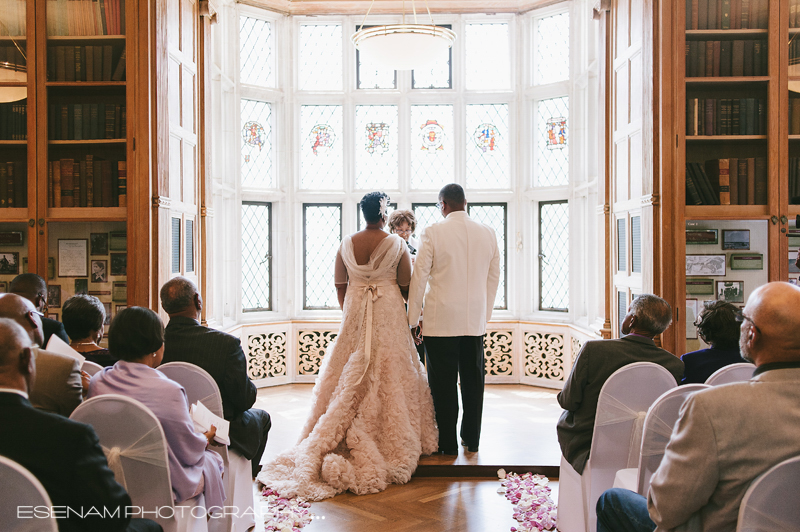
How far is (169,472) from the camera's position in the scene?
1.89 m

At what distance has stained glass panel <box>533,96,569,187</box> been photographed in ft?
20.3

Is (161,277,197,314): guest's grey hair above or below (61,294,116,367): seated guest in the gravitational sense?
above

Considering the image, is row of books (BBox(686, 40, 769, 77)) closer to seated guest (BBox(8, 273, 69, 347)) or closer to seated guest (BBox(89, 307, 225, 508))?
seated guest (BBox(89, 307, 225, 508))

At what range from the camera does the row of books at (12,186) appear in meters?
3.90

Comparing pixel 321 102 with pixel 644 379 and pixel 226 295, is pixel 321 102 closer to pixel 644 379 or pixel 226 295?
pixel 226 295

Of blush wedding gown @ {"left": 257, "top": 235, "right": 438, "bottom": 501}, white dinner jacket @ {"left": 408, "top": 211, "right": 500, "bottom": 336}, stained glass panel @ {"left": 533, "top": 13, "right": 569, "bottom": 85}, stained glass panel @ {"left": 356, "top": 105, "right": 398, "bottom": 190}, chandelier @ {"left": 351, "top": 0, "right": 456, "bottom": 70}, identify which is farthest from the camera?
stained glass panel @ {"left": 356, "top": 105, "right": 398, "bottom": 190}

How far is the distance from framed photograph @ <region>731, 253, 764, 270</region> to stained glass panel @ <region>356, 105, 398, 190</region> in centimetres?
347

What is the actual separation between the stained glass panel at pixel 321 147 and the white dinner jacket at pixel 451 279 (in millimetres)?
2901

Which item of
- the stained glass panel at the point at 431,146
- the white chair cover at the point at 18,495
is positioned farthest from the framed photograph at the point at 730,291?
the white chair cover at the point at 18,495

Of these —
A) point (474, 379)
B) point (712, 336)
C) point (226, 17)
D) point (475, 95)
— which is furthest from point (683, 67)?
point (226, 17)

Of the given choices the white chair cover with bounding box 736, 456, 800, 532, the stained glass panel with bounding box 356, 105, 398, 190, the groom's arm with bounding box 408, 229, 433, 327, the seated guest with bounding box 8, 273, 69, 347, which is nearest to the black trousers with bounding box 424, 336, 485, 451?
the groom's arm with bounding box 408, 229, 433, 327

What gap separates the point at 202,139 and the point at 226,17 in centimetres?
161

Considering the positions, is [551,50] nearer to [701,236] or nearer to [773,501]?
[701,236]

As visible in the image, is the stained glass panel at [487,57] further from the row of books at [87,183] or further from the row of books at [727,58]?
the row of books at [87,183]
